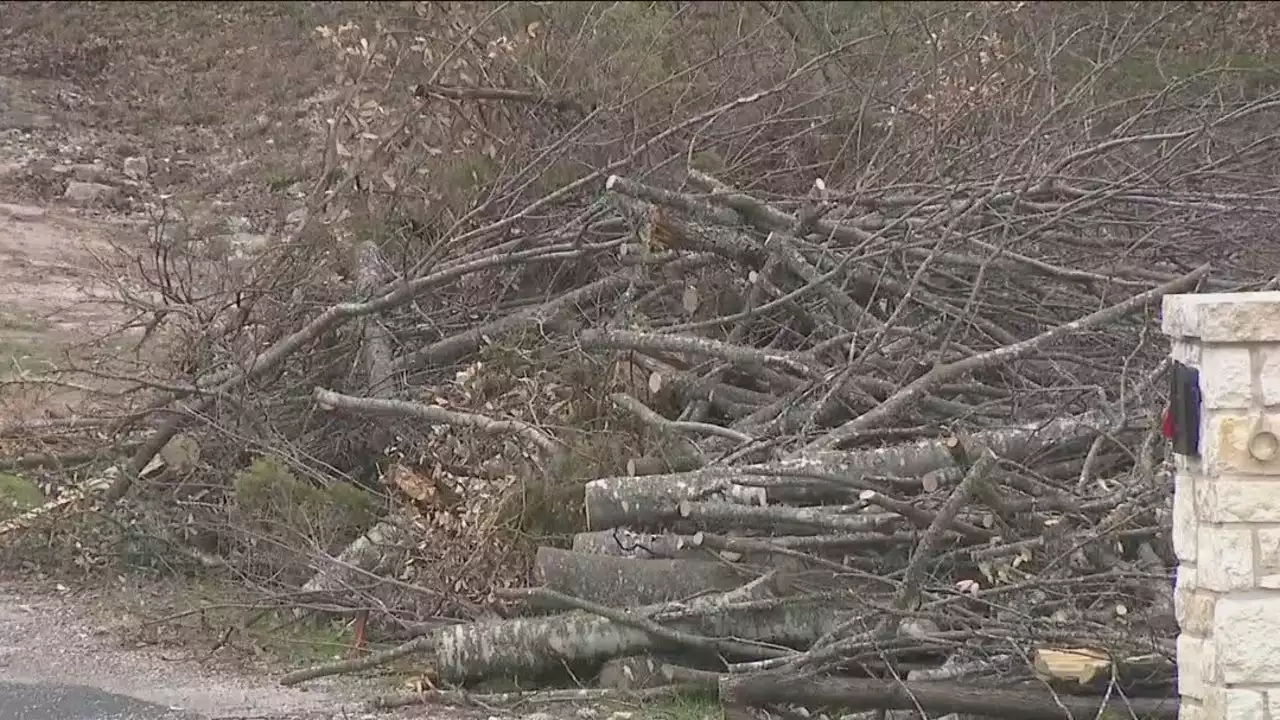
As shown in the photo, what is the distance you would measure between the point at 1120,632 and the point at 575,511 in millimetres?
2500

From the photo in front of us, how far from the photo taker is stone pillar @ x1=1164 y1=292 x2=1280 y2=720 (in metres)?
3.83

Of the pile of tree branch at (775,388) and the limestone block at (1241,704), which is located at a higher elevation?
the pile of tree branch at (775,388)

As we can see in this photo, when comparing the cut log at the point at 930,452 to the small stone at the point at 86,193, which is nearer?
the cut log at the point at 930,452

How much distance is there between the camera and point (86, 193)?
1452cm

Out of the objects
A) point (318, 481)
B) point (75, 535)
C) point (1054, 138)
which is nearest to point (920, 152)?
point (1054, 138)

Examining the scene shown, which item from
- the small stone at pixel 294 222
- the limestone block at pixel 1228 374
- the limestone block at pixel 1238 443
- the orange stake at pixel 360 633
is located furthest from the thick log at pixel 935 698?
the small stone at pixel 294 222

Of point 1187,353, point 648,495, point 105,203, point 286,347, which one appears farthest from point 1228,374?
point 105,203

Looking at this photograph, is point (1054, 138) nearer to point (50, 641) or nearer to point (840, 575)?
point (840, 575)

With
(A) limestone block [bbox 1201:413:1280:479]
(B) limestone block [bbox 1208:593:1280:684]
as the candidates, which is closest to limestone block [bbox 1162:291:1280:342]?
(A) limestone block [bbox 1201:413:1280:479]

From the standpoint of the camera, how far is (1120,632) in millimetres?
4680

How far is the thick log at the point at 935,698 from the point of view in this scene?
4.54 meters

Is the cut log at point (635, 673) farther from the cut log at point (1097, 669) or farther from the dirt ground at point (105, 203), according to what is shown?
the cut log at point (1097, 669)

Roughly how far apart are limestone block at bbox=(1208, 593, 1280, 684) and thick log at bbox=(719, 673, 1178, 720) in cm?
56

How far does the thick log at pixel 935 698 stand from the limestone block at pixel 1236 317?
4.13ft
